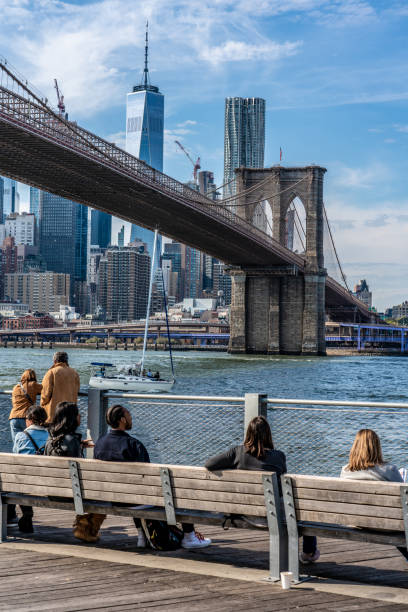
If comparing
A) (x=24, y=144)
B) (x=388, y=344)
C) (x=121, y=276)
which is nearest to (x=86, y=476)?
Result: (x=24, y=144)

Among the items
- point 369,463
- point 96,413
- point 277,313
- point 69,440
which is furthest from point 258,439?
point 277,313

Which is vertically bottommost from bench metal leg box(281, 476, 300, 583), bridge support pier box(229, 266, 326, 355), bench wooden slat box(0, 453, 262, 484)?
bench metal leg box(281, 476, 300, 583)

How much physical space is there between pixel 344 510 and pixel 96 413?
2.65m

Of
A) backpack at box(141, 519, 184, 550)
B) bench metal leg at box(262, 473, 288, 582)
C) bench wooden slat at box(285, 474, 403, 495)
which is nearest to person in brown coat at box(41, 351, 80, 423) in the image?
backpack at box(141, 519, 184, 550)

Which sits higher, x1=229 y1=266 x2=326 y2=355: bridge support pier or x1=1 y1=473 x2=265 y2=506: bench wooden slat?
x1=229 y1=266 x2=326 y2=355: bridge support pier

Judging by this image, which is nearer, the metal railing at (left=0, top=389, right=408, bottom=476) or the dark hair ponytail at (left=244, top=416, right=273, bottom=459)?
the dark hair ponytail at (left=244, top=416, right=273, bottom=459)

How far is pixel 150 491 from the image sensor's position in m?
4.44

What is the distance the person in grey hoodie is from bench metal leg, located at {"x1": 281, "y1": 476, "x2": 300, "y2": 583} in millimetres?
321

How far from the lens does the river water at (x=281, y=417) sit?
34.0 feet

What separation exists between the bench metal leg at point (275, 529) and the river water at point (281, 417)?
133 centimetres

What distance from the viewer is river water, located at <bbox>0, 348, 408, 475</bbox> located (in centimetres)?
1036

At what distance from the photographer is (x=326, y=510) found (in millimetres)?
3984

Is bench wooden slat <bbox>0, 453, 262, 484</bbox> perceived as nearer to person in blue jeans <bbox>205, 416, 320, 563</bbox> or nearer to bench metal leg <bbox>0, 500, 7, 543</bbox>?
person in blue jeans <bbox>205, 416, 320, 563</bbox>

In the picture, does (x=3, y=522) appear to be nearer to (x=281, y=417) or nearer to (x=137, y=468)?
(x=137, y=468)
